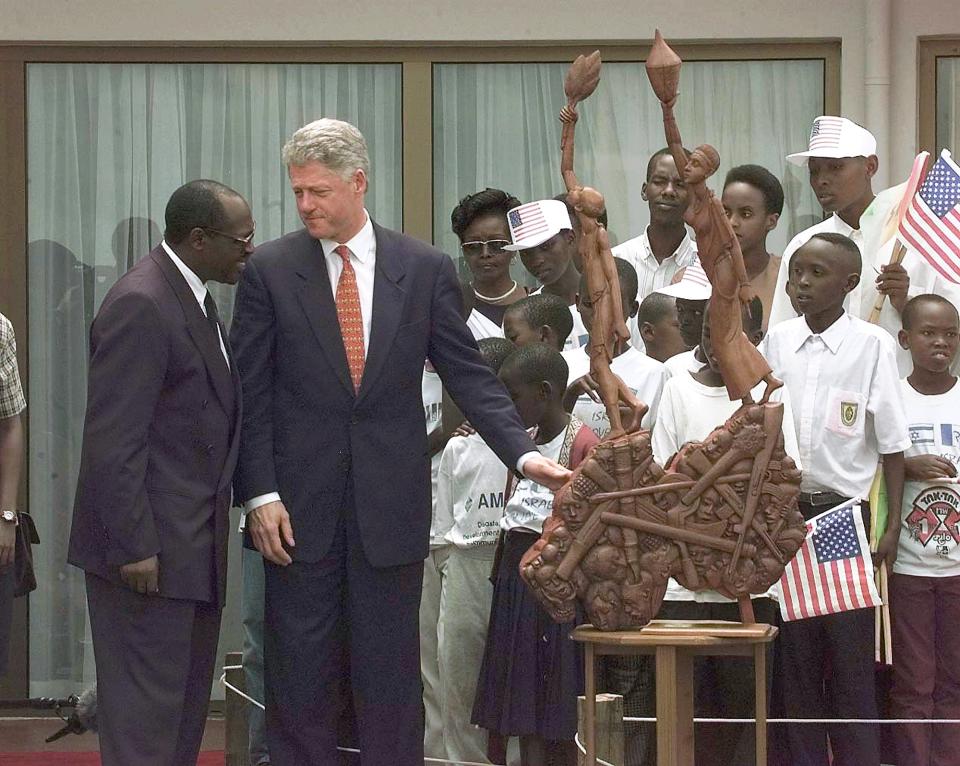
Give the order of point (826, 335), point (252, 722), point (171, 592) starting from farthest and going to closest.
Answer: point (252, 722) → point (826, 335) → point (171, 592)

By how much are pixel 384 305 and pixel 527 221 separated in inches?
65.2

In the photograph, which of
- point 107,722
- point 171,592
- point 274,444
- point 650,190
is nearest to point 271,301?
point 274,444

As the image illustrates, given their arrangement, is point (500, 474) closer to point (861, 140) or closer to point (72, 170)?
point (861, 140)

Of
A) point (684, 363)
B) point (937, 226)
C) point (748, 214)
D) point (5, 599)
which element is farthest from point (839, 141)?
point (5, 599)

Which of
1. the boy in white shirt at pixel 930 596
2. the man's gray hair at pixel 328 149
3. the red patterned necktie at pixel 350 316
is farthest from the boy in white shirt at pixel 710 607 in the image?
the man's gray hair at pixel 328 149

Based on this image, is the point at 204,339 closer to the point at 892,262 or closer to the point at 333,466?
the point at 333,466

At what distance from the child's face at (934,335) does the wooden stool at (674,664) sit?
5.41 ft

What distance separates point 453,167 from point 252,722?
303 cm

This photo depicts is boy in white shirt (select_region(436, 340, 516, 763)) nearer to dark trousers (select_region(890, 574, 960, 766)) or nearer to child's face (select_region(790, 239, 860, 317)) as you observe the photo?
child's face (select_region(790, 239, 860, 317))

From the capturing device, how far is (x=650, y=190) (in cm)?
678

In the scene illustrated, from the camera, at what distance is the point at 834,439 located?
5.68m

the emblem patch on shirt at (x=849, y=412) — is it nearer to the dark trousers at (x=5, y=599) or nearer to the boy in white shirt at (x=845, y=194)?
the boy in white shirt at (x=845, y=194)

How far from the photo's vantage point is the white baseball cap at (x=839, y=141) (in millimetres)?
6281

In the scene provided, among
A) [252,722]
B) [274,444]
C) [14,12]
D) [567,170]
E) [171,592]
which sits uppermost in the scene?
[14,12]
